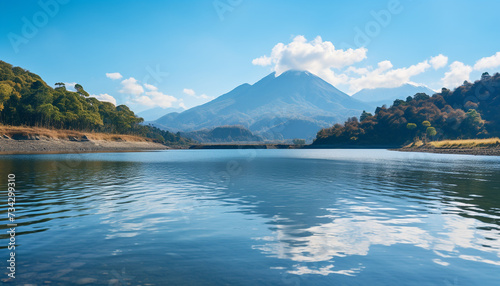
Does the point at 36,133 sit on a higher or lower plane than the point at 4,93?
lower

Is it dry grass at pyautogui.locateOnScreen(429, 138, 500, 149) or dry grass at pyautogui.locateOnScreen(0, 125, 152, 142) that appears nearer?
dry grass at pyautogui.locateOnScreen(429, 138, 500, 149)

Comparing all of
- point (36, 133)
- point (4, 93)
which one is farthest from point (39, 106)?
point (36, 133)

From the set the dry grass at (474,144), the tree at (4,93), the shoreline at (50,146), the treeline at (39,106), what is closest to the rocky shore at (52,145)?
the shoreline at (50,146)

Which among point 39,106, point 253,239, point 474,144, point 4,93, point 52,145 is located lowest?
point 253,239

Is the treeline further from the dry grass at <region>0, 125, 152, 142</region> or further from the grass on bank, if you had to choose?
the grass on bank

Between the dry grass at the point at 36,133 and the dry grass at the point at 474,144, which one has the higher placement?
Result: the dry grass at the point at 36,133

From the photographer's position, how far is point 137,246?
488 inches

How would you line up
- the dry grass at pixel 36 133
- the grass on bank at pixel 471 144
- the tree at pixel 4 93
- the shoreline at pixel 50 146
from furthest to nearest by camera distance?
the tree at pixel 4 93, the dry grass at pixel 36 133, the grass on bank at pixel 471 144, the shoreline at pixel 50 146

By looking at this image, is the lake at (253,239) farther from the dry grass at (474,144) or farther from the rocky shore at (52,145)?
the dry grass at (474,144)

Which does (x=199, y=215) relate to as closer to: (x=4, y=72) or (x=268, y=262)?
(x=268, y=262)

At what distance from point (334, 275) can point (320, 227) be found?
20.4ft

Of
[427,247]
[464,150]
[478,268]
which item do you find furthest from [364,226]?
[464,150]

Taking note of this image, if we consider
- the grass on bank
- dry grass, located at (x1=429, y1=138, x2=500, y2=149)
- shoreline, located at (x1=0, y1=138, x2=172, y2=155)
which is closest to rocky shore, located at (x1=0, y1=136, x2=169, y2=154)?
shoreline, located at (x1=0, y1=138, x2=172, y2=155)

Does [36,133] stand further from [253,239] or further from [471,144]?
[471,144]
